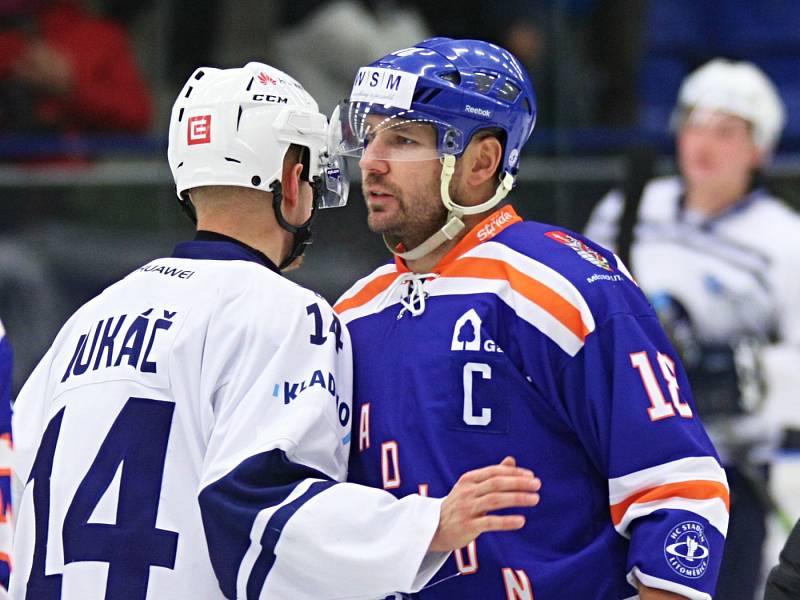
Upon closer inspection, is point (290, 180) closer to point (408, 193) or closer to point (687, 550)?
point (408, 193)

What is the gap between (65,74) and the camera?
527 centimetres

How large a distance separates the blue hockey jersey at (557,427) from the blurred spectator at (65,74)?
3.14 meters

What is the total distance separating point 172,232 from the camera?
494 centimetres

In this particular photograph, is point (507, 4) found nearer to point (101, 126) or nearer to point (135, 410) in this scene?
point (101, 126)

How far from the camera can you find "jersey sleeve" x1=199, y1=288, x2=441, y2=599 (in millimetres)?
2166

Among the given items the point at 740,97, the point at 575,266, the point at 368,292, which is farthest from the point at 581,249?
the point at 740,97

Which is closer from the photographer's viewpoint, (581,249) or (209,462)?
(209,462)

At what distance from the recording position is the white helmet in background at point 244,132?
2.40m

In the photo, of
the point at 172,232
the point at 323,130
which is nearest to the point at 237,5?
the point at 172,232

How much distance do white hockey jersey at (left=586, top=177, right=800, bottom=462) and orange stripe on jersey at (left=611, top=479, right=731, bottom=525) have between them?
210cm

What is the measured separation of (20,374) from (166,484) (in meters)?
2.50

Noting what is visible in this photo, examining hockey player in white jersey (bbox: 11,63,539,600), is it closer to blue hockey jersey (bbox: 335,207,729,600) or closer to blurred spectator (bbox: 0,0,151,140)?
blue hockey jersey (bbox: 335,207,729,600)

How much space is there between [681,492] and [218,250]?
79 cm

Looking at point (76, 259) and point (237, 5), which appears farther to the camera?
point (237, 5)
